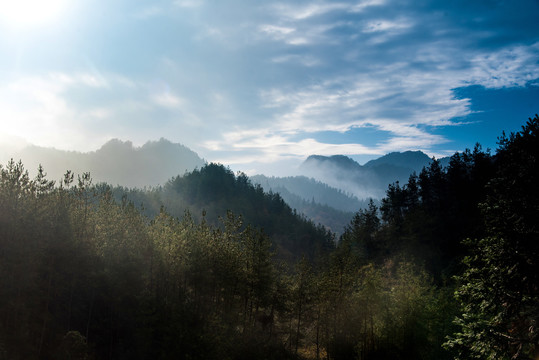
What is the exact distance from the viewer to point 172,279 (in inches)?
1634

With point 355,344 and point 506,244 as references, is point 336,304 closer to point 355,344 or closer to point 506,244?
point 355,344

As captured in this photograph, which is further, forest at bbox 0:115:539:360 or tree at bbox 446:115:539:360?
forest at bbox 0:115:539:360

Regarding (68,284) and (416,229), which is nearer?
(68,284)

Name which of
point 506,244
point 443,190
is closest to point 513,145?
point 506,244

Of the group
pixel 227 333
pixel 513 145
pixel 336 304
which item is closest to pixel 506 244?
pixel 513 145

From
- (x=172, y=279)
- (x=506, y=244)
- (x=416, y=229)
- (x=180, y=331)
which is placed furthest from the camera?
(x=416, y=229)

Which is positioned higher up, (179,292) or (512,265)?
Result: (512,265)

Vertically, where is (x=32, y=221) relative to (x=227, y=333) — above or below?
above

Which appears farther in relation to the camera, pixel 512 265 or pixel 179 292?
pixel 179 292

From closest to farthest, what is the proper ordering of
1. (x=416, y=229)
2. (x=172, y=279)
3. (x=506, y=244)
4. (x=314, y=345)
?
(x=506, y=244) → (x=172, y=279) → (x=314, y=345) → (x=416, y=229)

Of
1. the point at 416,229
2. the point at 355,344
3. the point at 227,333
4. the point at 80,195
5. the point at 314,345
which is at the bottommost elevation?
the point at 314,345

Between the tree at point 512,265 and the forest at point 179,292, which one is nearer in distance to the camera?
the tree at point 512,265

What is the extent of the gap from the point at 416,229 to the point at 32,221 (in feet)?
236

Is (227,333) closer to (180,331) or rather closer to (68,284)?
(180,331)
